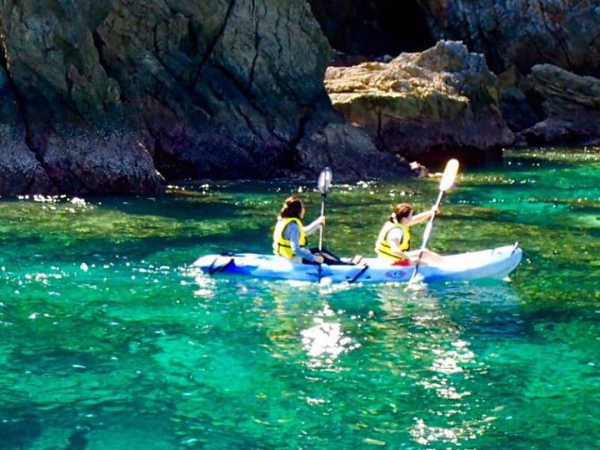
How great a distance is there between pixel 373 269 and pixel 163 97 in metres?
14.9

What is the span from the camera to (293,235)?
1480cm

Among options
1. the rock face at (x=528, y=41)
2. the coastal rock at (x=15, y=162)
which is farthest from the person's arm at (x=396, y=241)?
the rock face at (x=528, y=41)

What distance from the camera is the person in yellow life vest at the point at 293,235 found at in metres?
14.6

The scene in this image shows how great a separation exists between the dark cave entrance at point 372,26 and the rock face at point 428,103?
14.3 metres

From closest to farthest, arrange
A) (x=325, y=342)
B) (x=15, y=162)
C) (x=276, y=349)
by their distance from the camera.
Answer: (x=276, y=349) → (x=325, y=342) → (x=15, y=162)

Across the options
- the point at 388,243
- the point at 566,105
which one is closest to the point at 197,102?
the point at 388,243

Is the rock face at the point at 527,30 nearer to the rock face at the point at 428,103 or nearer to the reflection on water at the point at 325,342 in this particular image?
the rock face at the point at 428,103

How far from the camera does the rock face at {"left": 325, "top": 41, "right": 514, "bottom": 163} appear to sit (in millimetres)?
32125

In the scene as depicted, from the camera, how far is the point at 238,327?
40.2ft

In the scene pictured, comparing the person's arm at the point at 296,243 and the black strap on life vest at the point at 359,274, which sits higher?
the person's arm at the point at 296,243

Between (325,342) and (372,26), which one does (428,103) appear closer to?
(372,26)

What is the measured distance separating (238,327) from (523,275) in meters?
5.35

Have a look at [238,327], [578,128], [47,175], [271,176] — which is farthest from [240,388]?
[578,128]

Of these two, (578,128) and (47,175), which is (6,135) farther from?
(578,128)
